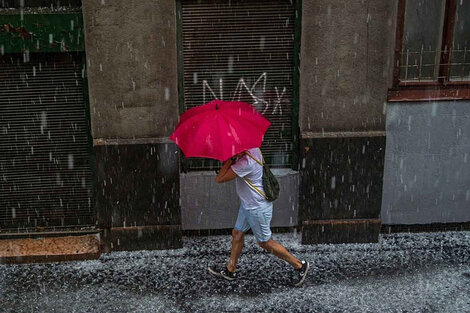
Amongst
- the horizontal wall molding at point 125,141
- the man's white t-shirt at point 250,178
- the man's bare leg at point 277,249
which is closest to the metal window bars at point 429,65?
the man's white t-shirt at point 250,178

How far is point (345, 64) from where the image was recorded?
21.9ft

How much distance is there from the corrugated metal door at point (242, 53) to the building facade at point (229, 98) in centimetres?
2

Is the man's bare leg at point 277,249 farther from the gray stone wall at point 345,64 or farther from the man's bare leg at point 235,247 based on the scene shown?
the gray stone wall at point 345,64

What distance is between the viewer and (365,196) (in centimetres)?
712

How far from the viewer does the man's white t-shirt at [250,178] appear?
5.52 metres

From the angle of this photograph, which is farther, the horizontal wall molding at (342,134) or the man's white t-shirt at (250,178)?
the horizontal wall molding at (342,134)

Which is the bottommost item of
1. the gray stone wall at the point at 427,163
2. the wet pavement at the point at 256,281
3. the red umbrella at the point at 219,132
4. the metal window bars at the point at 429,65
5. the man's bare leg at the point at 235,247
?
the wet pavement at the point at 256,281

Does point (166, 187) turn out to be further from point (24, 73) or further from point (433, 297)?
point (433, 297)

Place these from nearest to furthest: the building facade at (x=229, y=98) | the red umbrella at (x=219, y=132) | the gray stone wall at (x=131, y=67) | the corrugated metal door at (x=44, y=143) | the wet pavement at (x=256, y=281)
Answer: the red umbrella at (x=219, y=132) < the wet pavement at (x=256, y=281) < the gray stone wall at (x=131, y=67) < the building facade at (x=229, y=98) < the corrugated metal door at (x=44, y=143)

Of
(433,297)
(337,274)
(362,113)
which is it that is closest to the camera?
(433,297)

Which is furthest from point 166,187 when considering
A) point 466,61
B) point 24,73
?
point 466,61

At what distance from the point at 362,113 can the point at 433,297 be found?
2.33m

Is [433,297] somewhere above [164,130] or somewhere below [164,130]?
below

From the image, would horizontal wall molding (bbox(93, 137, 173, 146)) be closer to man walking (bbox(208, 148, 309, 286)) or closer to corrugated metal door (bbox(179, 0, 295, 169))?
corrugated metal door (bbox(179, 0, 295, 169))
